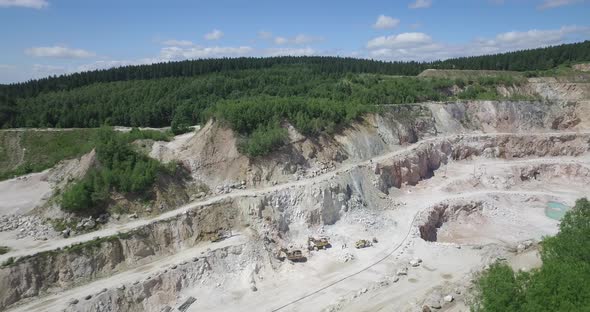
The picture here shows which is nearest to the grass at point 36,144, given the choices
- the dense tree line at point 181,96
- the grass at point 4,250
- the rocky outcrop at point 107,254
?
the dense tree line at point 181,96

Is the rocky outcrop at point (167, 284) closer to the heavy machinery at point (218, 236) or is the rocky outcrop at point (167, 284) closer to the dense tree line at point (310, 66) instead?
the heavy machinery at point (218, 236)

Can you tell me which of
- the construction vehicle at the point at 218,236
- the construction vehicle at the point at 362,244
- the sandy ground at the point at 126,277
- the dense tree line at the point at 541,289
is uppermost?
the dense tree line at the point at 541,289

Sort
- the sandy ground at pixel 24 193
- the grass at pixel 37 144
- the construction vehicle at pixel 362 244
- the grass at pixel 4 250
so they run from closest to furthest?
the grass at pixel 4 250
the sandy ground at pixel 24 193
the construction vehicle at pixel 362 244
the grass at pixel 37 144

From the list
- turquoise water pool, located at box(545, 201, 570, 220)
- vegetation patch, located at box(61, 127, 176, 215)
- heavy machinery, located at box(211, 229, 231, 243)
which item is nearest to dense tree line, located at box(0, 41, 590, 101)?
turquoise water pool, located at box(545, 201, 570, 220)

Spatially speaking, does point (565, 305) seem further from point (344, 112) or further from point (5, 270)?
point (344, 112)

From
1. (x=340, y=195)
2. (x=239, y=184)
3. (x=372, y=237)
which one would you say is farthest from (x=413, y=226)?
(x=239, y=184)
